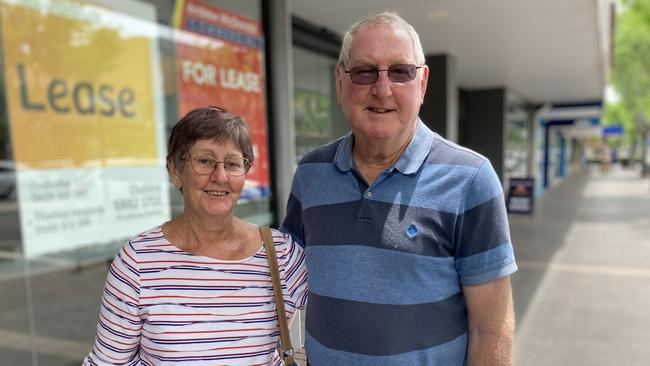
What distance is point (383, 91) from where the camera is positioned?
4.78 feet

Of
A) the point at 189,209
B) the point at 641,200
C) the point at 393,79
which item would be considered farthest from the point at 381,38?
the point at 641,200

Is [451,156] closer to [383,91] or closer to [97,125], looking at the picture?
[383,91]

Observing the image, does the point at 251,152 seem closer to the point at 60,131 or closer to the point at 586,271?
the point at 60,131

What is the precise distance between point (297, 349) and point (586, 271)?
19.5 feet

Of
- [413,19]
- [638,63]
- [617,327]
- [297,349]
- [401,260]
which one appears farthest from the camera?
[638,63]

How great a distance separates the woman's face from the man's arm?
80 cm

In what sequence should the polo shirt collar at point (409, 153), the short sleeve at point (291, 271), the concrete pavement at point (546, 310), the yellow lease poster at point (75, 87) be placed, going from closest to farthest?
the polo shirt collar at point (409, 153)
the short sleeve at point (291, 271)
the yellow lease poster at point (75, 87)
the concrete pavement at point (546, 310)

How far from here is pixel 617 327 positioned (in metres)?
4.52

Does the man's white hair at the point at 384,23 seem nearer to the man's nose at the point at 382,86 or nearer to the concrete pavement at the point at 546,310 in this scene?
the man's nose at the point at 382,86

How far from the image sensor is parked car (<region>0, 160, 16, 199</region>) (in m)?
3.23

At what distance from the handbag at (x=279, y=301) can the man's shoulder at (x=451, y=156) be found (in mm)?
581

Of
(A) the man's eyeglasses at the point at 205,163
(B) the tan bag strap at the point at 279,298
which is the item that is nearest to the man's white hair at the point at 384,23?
(A) the man's eyeglasses at the point at 205,163

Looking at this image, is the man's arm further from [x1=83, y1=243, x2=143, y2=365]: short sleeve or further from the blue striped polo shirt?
[x1=83, y1=243, x2=143, y2=365]: short sleeve

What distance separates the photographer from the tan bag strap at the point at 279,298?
1521mm
